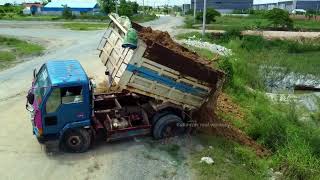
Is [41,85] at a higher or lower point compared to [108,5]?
higher

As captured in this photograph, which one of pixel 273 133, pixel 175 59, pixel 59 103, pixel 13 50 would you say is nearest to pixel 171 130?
pixel 175 59

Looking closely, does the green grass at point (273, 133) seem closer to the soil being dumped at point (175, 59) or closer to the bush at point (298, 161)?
the bush at point (298, 161)

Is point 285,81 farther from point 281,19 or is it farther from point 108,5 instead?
point 108,5

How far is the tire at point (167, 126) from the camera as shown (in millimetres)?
12047

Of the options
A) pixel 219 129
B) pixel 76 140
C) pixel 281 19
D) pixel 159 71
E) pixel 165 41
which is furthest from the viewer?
pixel 281 19

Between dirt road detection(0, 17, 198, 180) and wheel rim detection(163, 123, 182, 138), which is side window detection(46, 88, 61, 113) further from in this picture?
wheel rim detection(163, 123, 182, 138)

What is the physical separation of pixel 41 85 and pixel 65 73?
708 mm

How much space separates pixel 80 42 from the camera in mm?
36750

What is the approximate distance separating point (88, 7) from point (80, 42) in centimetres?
7184

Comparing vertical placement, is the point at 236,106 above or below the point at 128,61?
below

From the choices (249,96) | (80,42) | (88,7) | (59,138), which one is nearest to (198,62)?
(59,138)

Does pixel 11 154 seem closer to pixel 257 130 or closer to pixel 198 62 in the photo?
pixel 198 62

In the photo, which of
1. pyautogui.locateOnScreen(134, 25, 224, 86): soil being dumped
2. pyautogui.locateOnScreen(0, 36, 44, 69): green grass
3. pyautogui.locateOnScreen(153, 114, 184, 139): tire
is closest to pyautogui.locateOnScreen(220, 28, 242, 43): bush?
pyautogui.locateOnScreen(0, 36, 44, 69): green grass

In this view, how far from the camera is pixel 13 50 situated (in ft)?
104
